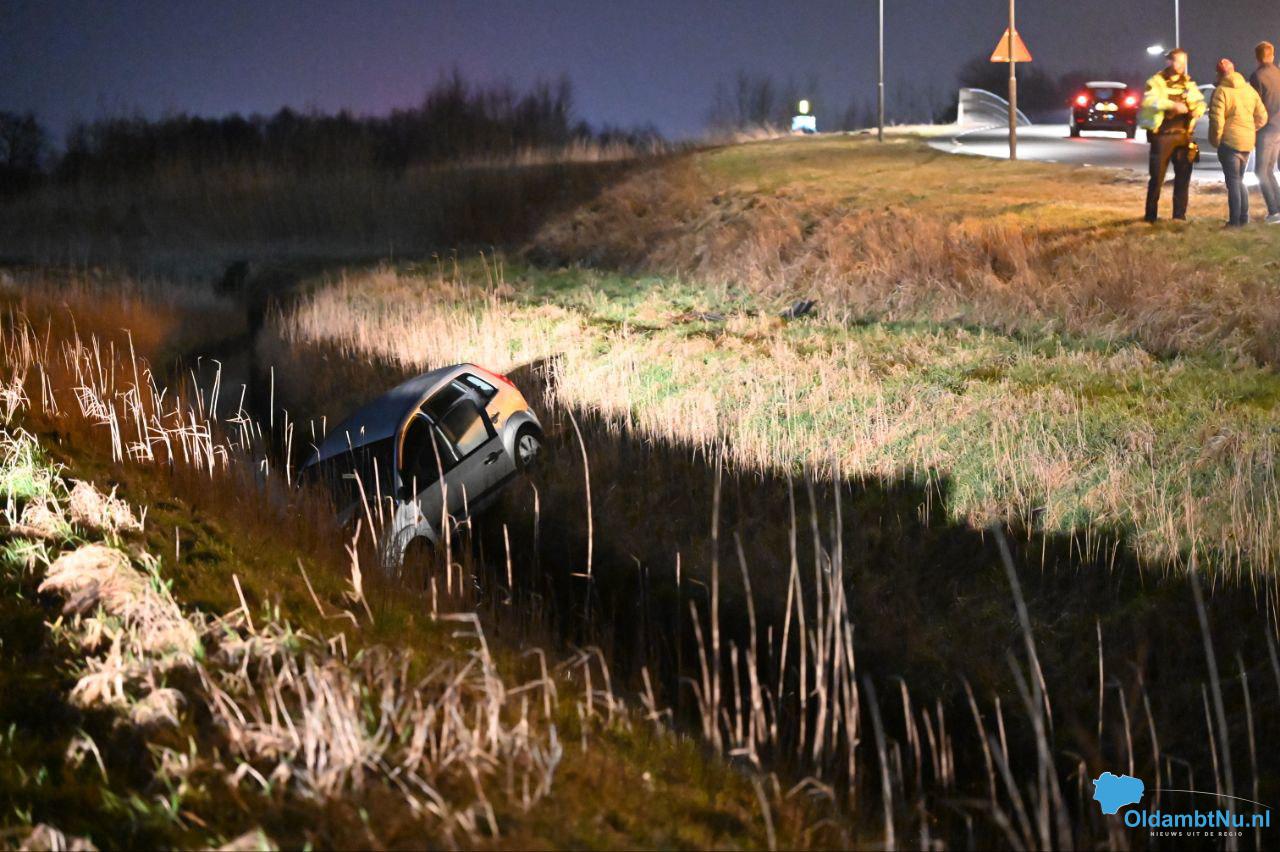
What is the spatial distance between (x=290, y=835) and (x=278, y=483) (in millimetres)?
6352

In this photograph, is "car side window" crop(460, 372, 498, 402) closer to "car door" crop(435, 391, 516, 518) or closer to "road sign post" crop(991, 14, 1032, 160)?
"car door" crop(435, 391, 516, 518)

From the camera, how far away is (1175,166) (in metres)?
17.7

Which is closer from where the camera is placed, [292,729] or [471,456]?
[292,729]

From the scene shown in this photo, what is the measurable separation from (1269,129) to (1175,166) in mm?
1330

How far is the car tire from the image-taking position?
12617 mm

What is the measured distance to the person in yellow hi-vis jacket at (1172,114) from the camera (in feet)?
55.5

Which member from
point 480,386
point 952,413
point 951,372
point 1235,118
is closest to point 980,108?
point 1235,118

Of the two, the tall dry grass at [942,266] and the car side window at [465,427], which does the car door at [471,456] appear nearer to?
the car side window at [465,427]

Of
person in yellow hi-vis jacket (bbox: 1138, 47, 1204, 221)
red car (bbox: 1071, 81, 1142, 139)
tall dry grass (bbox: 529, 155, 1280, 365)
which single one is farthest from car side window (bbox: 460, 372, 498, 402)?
red car (bbox: 1071, 81, 1142, 139)

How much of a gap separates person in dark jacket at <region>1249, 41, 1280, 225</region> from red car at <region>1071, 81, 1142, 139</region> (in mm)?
16219

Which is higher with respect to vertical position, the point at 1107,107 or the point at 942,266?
the point at 1107,107

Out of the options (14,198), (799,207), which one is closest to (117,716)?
(799,207)

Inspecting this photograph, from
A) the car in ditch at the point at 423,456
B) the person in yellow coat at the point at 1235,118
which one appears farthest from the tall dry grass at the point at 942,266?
the car in ditch at the point at 423,456

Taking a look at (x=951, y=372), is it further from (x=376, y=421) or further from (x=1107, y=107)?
(x=1107, y=107)
